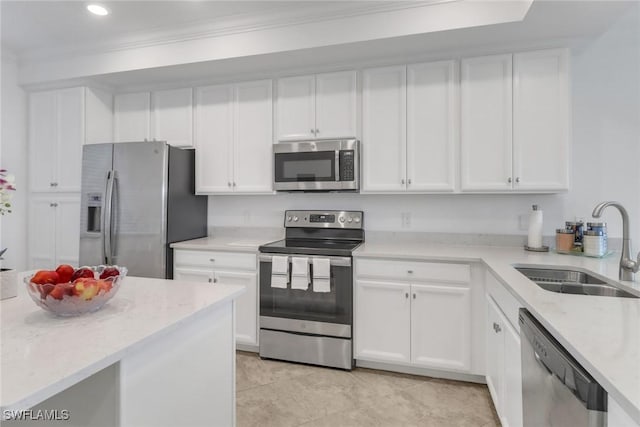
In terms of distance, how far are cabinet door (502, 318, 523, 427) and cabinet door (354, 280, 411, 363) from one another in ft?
2.53

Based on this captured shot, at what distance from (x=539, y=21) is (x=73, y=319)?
2.85 m

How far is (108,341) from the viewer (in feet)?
3.00

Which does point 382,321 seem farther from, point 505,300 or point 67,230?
point 67,230

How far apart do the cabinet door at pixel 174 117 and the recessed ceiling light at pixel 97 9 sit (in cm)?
83

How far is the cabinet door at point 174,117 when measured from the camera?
330cm

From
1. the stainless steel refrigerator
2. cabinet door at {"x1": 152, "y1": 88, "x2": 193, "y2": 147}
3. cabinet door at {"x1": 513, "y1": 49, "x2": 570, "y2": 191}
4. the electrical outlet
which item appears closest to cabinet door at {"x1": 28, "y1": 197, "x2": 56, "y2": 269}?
the stainless steel refrigerator

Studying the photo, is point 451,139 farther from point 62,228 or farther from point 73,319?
point 62,228

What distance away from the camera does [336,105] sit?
9.52ft

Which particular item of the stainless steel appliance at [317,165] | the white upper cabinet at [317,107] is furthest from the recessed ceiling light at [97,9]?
Result: the stainless steel appliance at [317,165]

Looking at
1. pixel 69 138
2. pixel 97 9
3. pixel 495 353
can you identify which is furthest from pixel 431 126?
pixel 69 138

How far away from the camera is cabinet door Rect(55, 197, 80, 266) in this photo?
340 cm

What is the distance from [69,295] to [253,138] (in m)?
2.30

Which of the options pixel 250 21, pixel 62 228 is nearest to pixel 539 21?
pixel 250 21

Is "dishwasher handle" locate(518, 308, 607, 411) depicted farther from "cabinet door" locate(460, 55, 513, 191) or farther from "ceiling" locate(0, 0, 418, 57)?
"ceiling" locate(0, 0, 418, 57)
